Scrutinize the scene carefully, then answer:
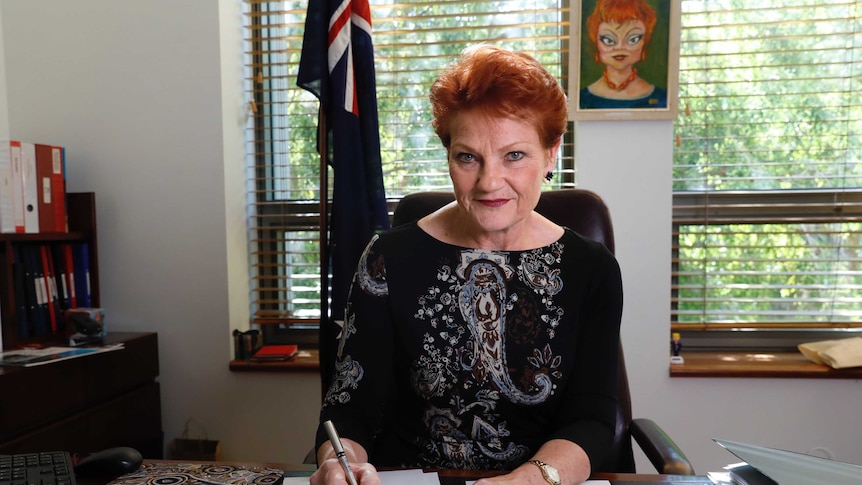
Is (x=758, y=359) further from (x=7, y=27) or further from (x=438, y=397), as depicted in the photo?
(x=7, y=27)

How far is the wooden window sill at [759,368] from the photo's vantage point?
2098mm

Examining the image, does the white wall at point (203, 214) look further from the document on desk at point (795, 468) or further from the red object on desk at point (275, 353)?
the document on desk at point (795, 468)

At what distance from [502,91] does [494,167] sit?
135 mm

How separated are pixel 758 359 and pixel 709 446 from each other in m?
0.36

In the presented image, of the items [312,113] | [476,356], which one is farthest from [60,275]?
[476,356]

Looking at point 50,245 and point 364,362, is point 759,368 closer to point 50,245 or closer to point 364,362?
point 364,362

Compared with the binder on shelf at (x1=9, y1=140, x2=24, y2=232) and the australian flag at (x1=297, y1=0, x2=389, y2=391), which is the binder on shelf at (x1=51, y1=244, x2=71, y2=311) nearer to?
the binder on shelf at (x1=9, y1=140, x2=24, y2=232)

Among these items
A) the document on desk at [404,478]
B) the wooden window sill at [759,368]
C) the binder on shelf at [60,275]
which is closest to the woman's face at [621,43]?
the wooden window sill at [759,368]

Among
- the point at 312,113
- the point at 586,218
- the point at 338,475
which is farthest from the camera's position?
the point at 312,113

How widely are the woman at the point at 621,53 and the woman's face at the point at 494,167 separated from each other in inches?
43.0

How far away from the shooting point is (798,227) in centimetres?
228

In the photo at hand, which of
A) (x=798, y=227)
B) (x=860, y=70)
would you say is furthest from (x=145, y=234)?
(x=860, y=70)

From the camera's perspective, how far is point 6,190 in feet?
6.37

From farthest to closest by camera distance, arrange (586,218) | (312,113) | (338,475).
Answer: (312,113) → (586,218) → (338,475)
